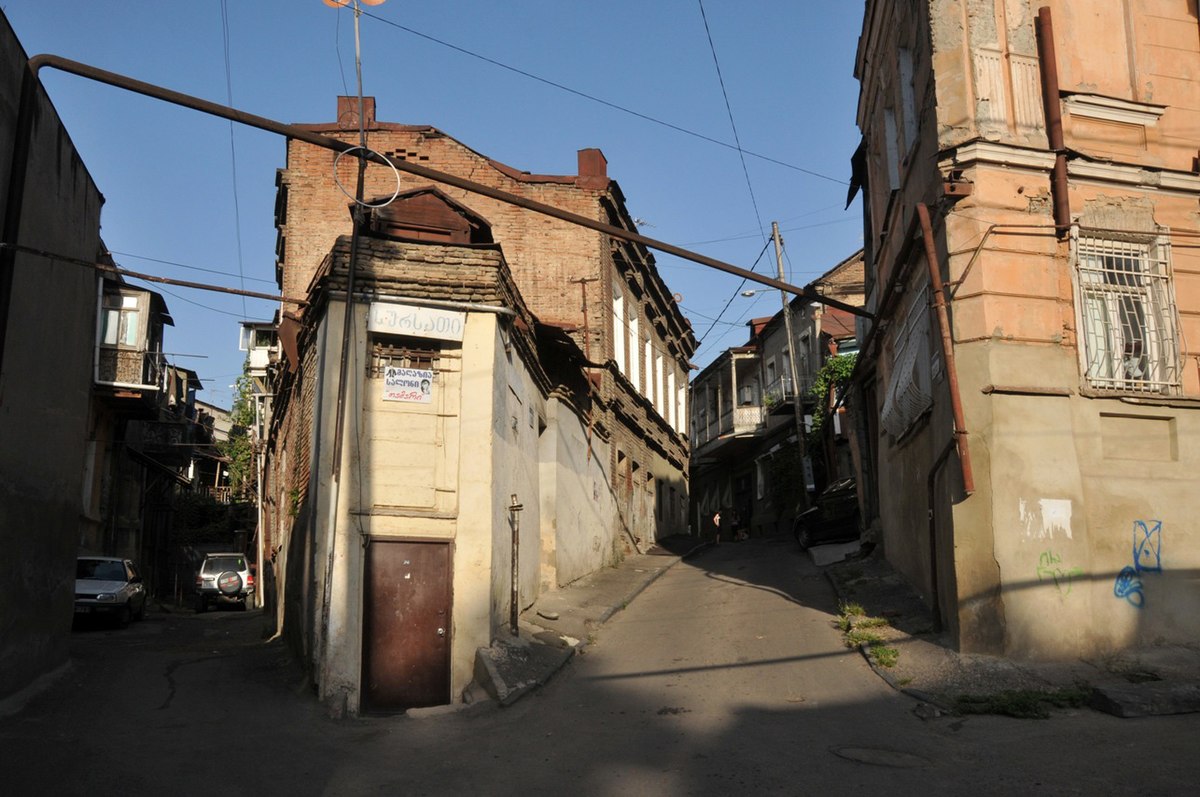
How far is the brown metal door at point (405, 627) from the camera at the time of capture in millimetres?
12055

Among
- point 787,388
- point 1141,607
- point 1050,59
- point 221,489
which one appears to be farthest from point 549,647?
point 221,489

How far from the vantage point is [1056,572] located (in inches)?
422

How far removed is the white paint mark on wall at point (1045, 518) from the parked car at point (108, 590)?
56.8 feet

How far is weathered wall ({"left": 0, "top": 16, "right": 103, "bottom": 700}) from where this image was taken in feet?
36.6

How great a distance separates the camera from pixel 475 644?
12.4m

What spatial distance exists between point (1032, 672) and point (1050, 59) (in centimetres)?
719

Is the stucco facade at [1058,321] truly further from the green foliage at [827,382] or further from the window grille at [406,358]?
the green foliage at [827,382]

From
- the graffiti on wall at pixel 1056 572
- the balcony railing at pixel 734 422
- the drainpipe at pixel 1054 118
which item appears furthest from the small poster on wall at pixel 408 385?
the balcony railing at pixel 734 422

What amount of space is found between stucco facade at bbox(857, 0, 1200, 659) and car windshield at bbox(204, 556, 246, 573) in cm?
2258

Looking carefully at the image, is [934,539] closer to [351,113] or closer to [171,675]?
[171,675]

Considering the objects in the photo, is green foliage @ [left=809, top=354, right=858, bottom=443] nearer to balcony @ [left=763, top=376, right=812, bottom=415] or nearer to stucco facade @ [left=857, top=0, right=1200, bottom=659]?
balcony @ [left=763, top=376, right=812, bottom=415]

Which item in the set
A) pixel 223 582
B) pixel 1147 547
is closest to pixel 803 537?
pixel 1147 547

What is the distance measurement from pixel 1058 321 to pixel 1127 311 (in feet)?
4.02

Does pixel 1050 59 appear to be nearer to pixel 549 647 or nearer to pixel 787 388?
pixel 549 647
